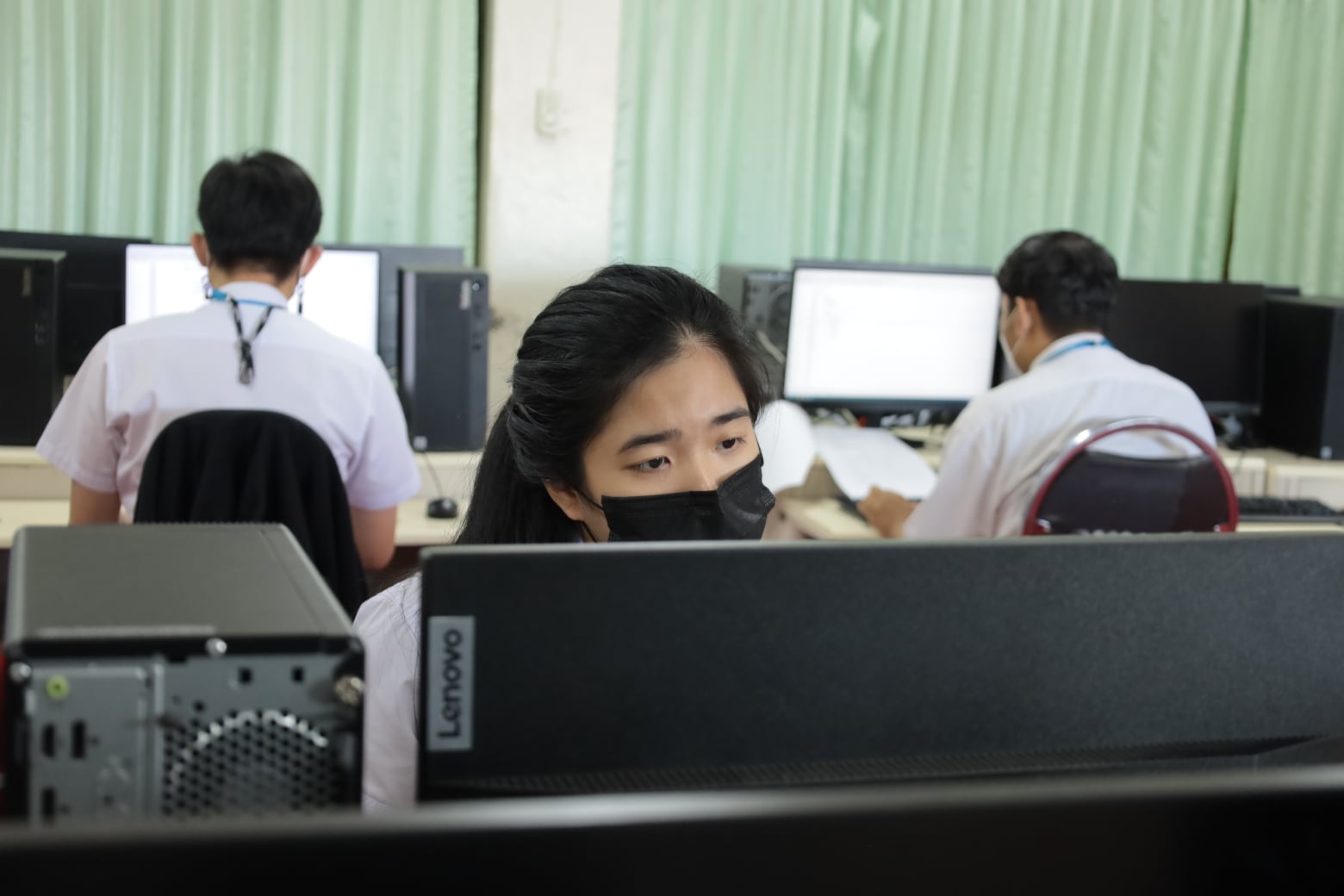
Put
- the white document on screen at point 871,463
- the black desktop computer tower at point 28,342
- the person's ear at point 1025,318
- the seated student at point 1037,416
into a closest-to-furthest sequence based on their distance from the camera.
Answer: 1. the seated student at point 1037,416
2. the black desktop computer tower at point 28,342
3. the person's ear at point 1025,318
4. the white document on screen at point 871,463

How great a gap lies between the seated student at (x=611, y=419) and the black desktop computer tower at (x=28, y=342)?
1717 millimetres

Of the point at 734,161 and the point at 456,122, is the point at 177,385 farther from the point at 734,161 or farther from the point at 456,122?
the point at 734,161

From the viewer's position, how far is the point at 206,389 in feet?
7.28

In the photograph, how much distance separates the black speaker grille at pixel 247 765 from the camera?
0.55 metres

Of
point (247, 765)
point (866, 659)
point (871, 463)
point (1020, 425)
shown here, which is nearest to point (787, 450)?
point (871, 463)

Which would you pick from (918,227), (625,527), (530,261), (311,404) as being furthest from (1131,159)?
(625,527)

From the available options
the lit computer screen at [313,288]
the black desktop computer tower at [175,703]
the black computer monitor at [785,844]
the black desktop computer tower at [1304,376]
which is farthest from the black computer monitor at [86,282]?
the black computer monitor at [785,844]

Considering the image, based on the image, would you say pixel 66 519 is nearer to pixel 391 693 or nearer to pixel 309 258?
pixel 309 258

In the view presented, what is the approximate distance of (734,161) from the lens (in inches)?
160

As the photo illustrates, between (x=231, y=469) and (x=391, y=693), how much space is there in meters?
1.09

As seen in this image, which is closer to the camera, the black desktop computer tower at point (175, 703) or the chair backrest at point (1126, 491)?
the black desktop computer tower at point (175, 703)

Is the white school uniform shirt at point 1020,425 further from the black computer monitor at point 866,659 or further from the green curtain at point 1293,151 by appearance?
the green curtain at point 1293,151

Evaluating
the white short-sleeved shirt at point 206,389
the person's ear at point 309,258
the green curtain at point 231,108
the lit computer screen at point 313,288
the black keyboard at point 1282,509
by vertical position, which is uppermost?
the green curtain at point 231,108

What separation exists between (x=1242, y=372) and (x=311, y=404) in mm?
2447
